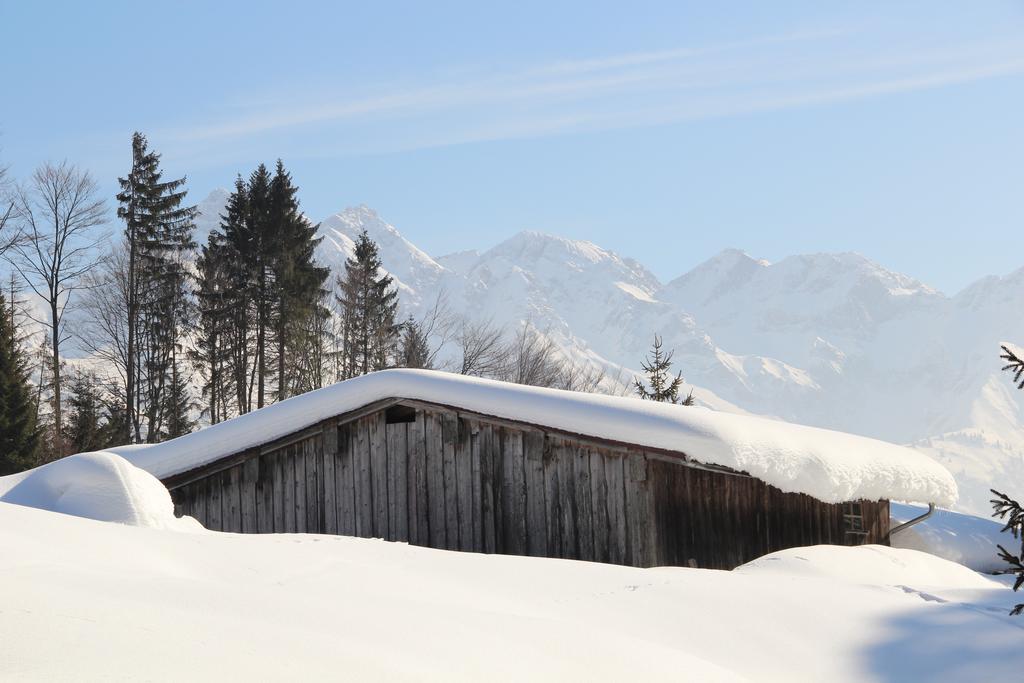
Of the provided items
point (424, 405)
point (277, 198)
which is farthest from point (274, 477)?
point (277, 198)

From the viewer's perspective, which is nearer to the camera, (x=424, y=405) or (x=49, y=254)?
(x=424, y=405)

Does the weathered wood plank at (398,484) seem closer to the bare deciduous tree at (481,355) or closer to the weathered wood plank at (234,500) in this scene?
the weathered wood plank at (234,500)

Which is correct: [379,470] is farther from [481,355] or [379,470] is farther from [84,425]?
[481,355]

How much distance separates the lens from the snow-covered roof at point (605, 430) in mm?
9664

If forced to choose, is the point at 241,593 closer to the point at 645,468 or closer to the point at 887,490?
the point at 645,468

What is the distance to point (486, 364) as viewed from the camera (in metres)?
35.8

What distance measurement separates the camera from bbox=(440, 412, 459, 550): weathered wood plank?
444 inches

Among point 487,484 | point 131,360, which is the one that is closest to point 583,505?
point 487,484

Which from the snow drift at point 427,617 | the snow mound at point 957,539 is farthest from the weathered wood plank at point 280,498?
the snow mound at point 957,539

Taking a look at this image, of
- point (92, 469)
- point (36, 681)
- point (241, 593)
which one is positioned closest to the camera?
point (36, 681)

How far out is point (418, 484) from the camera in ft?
37.8

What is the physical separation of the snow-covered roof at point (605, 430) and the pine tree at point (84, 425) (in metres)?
16.7

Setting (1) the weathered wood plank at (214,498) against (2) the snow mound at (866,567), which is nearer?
(2) the snow mound at (866,567)

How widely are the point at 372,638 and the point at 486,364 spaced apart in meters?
32.2
